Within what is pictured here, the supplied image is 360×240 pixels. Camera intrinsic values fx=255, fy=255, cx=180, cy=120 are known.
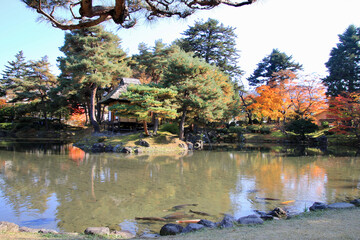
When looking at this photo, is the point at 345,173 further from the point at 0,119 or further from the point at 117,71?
the point at 0,119

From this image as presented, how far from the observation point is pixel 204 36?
88.4ft

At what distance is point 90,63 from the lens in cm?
2081

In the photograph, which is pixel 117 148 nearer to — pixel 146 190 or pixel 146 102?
pixel 146 102

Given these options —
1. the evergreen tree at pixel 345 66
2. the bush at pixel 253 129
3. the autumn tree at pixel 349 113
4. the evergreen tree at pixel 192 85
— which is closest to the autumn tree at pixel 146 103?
the evergreen tree at pixel 192 85

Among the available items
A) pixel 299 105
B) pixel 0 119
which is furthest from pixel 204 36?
pixel 0 119

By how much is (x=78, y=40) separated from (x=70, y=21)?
64.8 feet

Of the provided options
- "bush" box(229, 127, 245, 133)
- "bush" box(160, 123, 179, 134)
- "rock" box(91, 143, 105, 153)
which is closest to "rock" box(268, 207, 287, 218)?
"rock" box(91, 143, 105, 153)

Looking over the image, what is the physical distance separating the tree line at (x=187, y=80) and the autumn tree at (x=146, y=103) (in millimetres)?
58

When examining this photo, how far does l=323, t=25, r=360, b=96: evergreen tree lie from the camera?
24.5 meters

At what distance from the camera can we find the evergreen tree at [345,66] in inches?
965

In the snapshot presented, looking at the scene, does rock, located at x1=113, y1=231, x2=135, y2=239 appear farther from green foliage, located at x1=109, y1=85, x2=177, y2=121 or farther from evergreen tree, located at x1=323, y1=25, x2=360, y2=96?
evergreen tree, located at x1=323, y1=25, x2=360, y2=96

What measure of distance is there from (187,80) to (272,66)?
18837 mm

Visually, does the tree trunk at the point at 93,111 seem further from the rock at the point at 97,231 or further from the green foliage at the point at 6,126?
the rock at the point at 97,231

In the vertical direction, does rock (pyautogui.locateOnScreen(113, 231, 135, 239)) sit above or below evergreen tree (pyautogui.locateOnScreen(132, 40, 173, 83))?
below
